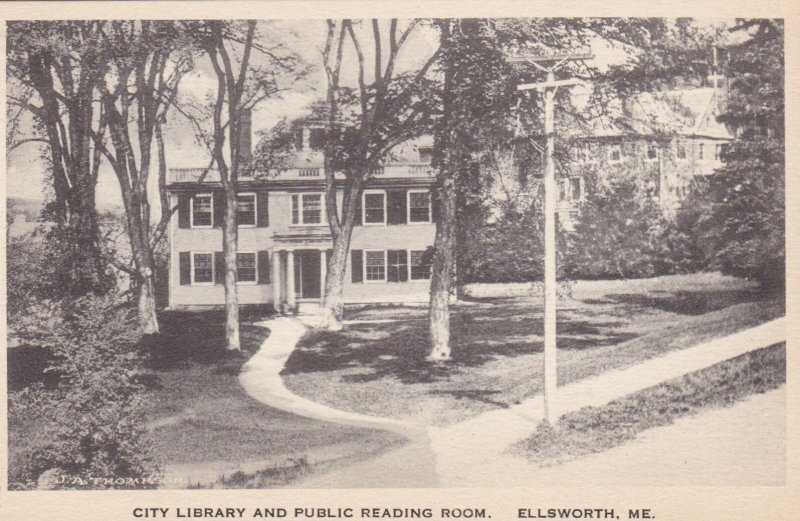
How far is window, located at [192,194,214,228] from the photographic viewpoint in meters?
5.77

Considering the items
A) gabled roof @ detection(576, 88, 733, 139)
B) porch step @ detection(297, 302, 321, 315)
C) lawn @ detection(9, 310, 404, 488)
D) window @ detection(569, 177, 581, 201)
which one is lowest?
lawn @ detection(9, 310, 404, 488)

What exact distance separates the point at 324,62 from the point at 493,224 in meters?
1.95

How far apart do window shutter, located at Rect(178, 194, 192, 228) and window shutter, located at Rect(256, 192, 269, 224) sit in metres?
0.71

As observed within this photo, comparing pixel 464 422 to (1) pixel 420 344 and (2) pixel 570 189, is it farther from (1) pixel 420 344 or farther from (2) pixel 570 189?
(2) pixel 570 189

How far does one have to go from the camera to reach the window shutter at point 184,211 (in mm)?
5922

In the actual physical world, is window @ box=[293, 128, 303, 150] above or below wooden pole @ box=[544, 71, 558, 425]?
above

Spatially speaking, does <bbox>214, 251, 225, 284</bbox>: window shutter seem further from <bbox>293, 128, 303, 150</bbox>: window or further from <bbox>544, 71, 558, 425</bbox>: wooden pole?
<bbox>544, 71, 558, 425</bbox>: wooden pole

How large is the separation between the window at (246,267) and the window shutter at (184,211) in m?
0.59

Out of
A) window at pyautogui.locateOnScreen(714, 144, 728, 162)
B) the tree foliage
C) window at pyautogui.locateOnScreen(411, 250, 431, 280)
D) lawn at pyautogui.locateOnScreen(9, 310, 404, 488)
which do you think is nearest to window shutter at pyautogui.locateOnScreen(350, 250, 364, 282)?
window at pyautogui.locateOnScreen(411, 250, 431, 280)

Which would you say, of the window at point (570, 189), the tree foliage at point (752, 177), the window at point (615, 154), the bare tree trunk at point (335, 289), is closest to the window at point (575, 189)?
the window at point (570, 189)

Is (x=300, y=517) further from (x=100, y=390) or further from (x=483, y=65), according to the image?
(x=483, y=65)

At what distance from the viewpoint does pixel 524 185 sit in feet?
17.9

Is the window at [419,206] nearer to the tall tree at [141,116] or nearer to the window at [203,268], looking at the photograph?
the window at [203,268]

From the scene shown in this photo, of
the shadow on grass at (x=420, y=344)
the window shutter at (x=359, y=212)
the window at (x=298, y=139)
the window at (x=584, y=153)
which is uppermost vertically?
the window at (x=298, y=139)
